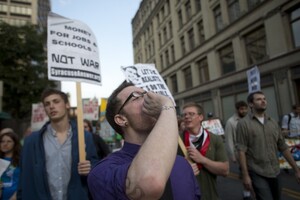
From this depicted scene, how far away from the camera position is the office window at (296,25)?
13844 millimetres

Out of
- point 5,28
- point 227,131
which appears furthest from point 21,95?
point 227,131

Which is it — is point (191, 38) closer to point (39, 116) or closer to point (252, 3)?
point (252, 3)

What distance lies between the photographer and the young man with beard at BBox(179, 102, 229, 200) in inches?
113

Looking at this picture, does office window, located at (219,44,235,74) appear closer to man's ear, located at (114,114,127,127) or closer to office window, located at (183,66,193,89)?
office window, located at (183,66,193,89)

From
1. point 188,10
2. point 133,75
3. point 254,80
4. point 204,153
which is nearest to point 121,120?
point 133,75

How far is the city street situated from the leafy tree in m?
23.1

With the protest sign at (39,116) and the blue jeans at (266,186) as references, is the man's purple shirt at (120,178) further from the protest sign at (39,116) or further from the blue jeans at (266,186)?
the protest sign at (39,116)

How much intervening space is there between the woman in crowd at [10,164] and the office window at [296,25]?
14.4 metres

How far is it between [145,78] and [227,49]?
63.1 feet

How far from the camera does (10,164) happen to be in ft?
12.6

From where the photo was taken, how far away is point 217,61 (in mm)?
21906

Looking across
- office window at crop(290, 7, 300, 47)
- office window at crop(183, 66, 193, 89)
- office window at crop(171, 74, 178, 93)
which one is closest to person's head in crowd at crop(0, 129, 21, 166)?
office window at crop(290, 7, 300, 47)

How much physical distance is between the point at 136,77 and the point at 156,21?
36.1 metres

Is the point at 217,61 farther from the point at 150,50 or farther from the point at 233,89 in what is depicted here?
the point at 150,50
